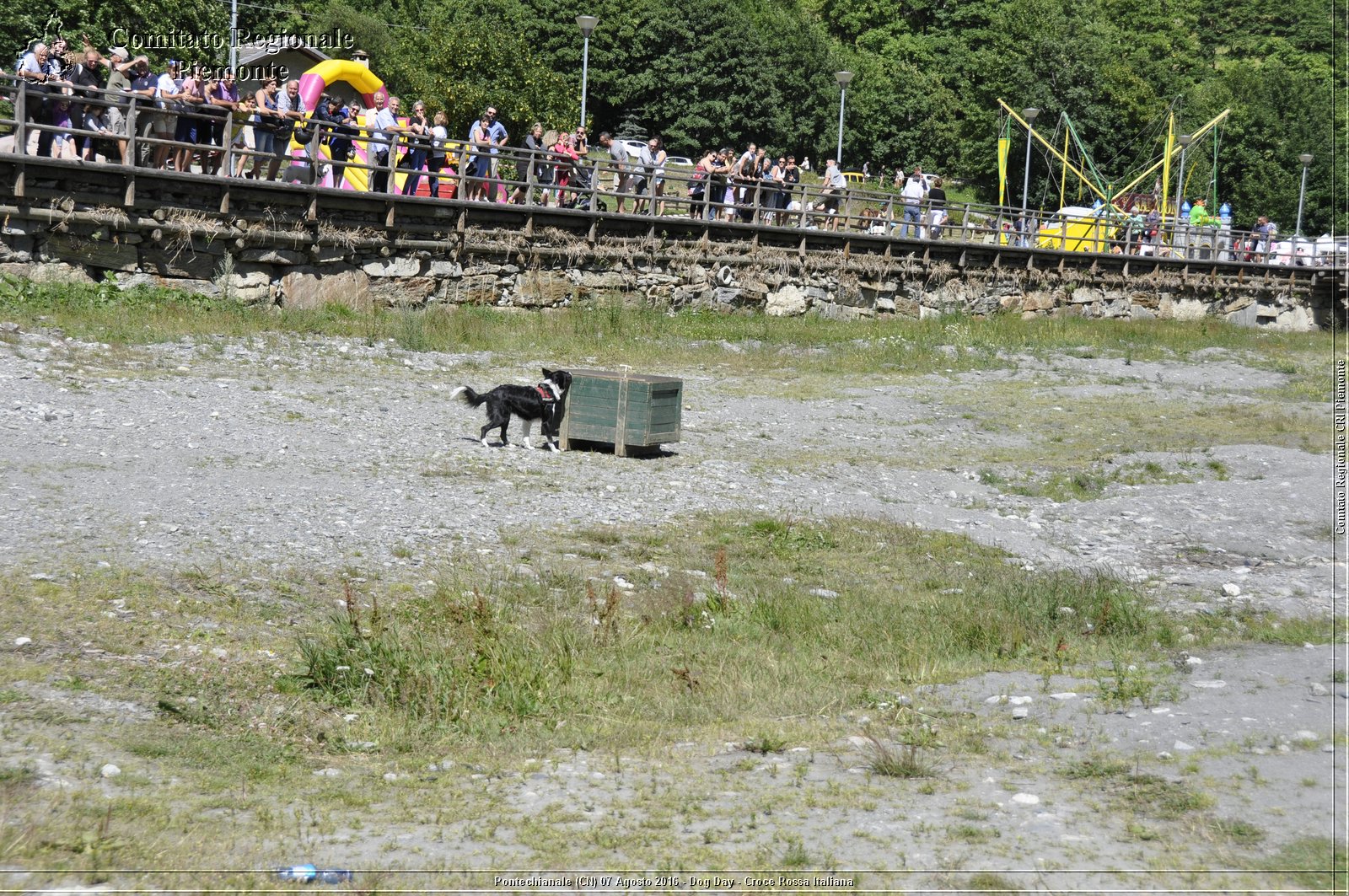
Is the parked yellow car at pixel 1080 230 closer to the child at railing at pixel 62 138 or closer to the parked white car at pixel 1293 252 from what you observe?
the parked white car at pixel 1293 252

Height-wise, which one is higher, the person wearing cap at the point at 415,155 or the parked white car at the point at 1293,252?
the parked white car at the point at 1293,252

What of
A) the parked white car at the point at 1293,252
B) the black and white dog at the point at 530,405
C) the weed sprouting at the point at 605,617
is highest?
the parked white car at the point at 1293,252

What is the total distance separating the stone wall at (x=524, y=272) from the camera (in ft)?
65.3

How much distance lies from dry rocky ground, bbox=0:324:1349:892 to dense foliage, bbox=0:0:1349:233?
30116 mm

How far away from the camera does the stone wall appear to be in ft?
65.3

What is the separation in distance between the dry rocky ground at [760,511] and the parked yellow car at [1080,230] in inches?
653

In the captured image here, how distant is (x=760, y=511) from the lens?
13953 millimetres

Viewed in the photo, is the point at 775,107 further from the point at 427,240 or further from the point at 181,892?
the point at 181,892

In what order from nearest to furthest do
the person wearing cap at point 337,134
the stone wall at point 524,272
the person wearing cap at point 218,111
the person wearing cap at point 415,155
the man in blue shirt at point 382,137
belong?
1. the stone wall at point 524,272
2. the person wearing cap at point 218,111
3. the person wearing cap at point 337,134
4. the man in blue shirt at point 382,137
5. the person wearing cap at point 415,155

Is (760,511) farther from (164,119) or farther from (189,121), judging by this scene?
(189,121)

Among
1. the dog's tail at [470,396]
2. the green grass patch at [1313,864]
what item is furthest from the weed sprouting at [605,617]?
the dog's tail at [470,396]

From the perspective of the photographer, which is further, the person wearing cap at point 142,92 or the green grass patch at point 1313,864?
the person wearing cap at point 142,92

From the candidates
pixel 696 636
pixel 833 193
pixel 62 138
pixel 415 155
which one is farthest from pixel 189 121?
pixel 833 193

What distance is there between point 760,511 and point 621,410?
8.50 ft
